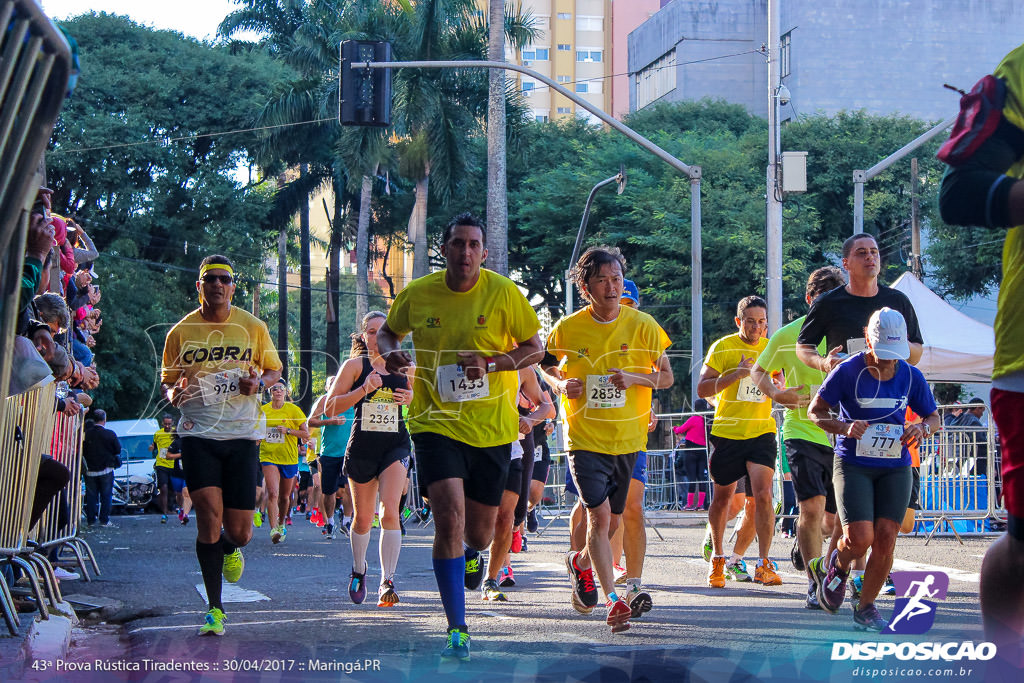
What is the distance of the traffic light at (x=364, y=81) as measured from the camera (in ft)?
57.6

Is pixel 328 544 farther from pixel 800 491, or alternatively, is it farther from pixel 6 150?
pixel 6 150

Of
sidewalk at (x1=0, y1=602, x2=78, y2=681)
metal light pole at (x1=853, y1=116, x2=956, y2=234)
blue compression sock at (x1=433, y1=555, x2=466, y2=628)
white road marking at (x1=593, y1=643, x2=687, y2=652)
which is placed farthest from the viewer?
metal light pole at (x1=853, y1=116, x2=956, y2=234)

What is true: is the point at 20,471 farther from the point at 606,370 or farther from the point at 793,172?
the point at 793,172

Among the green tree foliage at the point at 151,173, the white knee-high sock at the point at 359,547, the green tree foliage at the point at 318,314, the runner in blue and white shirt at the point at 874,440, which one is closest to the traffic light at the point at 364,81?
the white knee-high sock at the point at 359,547

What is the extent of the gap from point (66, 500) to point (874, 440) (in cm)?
675

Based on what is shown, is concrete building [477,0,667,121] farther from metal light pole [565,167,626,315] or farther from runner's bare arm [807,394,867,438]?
runner's bare arm [807,394,867,438]

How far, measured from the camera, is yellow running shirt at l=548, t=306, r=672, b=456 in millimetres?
7992

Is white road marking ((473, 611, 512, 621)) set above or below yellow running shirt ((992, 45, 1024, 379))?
below

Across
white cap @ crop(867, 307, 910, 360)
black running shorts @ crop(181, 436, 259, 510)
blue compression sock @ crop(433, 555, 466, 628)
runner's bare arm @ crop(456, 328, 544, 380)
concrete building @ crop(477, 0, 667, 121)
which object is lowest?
blue compression sock @ crop(433, 555, 466, 628)

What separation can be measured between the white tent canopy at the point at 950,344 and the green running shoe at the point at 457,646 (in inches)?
476

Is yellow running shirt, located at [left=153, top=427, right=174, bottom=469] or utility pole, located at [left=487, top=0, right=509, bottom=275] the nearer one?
yellow running shirt, located at [left=153, top=427, right=174, bottom=469]

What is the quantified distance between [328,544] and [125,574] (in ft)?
15.4

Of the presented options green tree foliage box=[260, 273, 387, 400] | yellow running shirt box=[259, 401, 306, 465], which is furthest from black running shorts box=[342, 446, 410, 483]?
green tree foliage box=[260, 273, 387, 400]

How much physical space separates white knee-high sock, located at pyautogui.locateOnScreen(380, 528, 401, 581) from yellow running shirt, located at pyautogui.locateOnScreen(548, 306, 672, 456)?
67.9 inches
